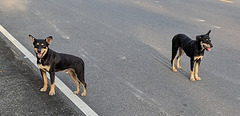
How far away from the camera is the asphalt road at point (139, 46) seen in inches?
203

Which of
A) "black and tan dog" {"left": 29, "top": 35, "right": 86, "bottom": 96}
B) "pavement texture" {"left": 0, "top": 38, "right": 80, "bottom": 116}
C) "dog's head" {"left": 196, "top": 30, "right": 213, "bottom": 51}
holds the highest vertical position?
"dog's head" {"left": 196, "top": 30, "right": 213, "bottom": 51}

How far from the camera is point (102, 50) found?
24.2ft

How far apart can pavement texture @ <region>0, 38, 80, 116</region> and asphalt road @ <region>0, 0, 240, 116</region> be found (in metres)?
0.55

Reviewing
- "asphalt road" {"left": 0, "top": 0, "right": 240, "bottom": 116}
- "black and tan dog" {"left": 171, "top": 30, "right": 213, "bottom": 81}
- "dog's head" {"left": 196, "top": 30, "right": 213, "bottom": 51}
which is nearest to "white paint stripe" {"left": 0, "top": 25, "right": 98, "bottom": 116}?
"asphalt road" {"left": 0, "top": 0, "right": 240, "bottom": 116}

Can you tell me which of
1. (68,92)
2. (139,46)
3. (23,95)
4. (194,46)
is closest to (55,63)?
(68,92)

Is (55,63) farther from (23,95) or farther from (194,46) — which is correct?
(194,46)

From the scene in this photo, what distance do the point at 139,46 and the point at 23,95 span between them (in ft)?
12.1

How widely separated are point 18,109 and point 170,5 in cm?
917

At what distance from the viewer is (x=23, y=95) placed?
16.5 feet

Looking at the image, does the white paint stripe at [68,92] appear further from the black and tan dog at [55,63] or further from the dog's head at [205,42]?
the dog's head at [205,42]

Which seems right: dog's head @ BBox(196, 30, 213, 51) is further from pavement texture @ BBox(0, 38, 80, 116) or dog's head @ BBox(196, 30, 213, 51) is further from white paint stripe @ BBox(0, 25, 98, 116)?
pavement texture @ BBox(0, 38, 80, 116)

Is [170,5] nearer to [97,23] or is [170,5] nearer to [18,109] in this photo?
[97,23]

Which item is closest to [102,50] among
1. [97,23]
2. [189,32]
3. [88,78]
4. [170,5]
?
[88,78]

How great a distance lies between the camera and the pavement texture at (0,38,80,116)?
4.61 meters
